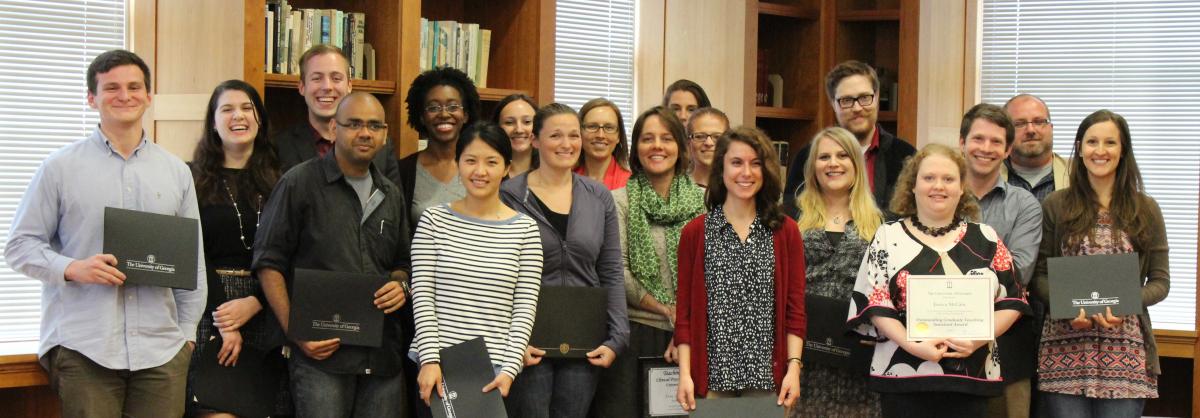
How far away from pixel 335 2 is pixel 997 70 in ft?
11.1

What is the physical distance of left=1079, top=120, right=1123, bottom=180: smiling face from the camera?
3.87 metres

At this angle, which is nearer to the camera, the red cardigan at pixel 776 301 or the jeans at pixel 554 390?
the red cardigan at pixel 776 301

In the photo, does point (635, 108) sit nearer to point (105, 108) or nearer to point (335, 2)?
point (335, 2)

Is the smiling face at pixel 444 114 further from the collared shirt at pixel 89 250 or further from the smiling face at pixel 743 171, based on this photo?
the smiling face at pixel 743 171

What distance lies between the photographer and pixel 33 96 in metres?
4.36

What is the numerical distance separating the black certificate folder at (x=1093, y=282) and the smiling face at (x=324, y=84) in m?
2.53

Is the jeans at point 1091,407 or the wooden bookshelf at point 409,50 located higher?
the wooden bookshelf at point 409,50

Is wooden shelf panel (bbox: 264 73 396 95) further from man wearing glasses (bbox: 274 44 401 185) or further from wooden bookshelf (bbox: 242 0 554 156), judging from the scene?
man wearing glasses (bbox: 274 44 401 185)

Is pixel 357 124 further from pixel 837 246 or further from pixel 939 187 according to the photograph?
pixel 939 187

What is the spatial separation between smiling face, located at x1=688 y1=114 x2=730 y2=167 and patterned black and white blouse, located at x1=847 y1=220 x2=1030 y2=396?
3.47 feet

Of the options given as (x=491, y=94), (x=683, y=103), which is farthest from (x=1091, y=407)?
(x=491, y=94)

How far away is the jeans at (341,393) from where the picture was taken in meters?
3.60

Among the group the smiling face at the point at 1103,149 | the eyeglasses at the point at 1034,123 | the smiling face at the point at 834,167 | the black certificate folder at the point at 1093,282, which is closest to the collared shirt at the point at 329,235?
the smiling face at the point at 834,167

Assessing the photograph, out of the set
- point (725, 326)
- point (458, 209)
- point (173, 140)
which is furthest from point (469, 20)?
point (725, 326)
